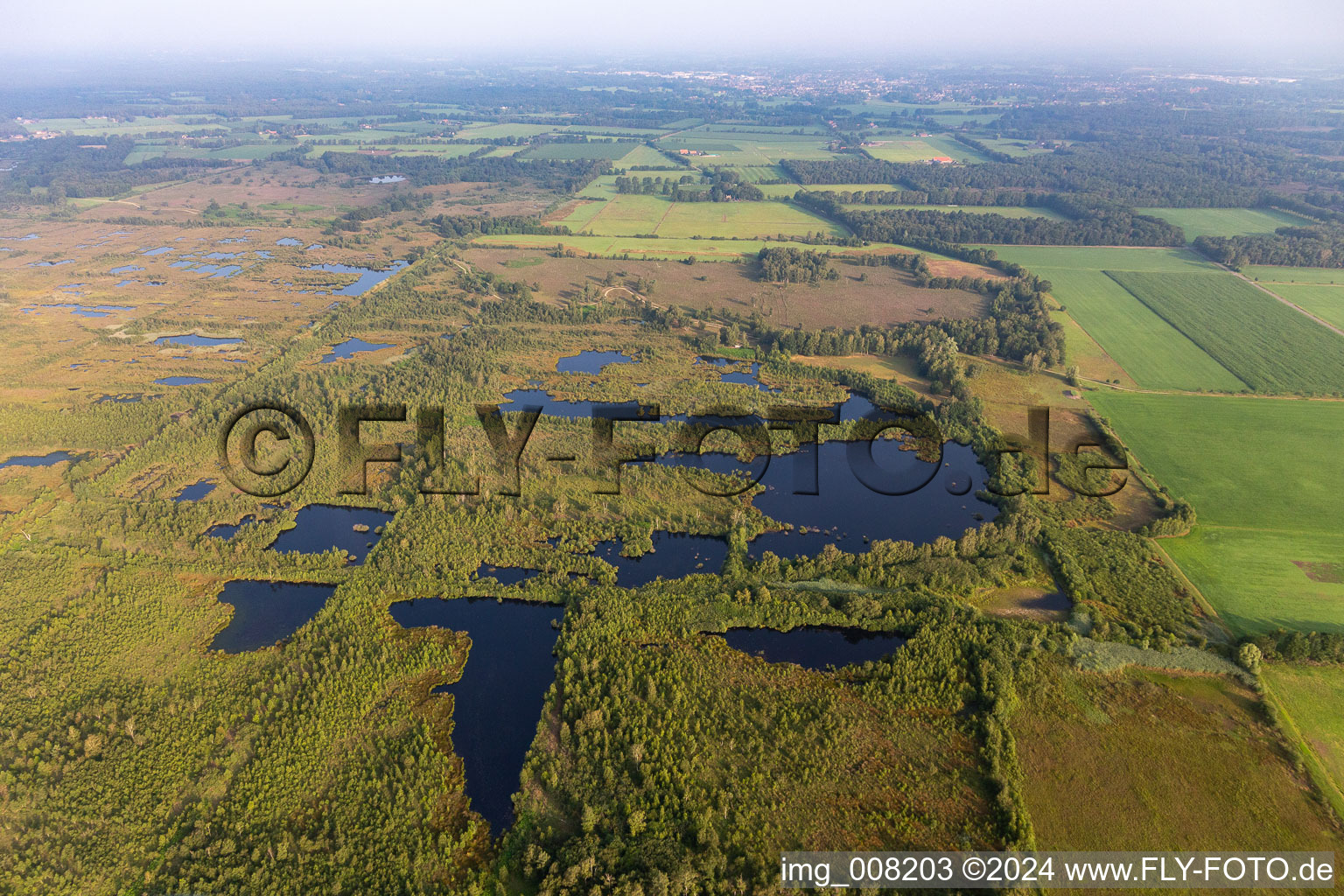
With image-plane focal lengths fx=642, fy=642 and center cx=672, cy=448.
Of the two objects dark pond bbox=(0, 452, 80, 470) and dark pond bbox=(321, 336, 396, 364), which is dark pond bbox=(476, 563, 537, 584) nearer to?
dark pond bbox=(0, 452, 80, 470)

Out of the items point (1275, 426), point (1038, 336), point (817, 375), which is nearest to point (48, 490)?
point (817, 375)

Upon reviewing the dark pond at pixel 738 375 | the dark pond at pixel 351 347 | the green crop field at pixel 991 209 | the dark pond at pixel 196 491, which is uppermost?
the green crop field at pixel 991 209

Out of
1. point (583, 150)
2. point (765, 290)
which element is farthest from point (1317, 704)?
point (583, 150)

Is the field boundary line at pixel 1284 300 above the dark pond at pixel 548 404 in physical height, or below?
above

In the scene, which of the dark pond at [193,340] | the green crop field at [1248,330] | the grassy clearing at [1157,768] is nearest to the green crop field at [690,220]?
the green crop field at [1248,330]

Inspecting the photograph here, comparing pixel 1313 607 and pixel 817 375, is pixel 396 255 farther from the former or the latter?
pixel 1313 607

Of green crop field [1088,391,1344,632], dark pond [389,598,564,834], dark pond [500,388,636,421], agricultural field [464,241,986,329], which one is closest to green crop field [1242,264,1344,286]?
agricultural field [464,241,986,329]

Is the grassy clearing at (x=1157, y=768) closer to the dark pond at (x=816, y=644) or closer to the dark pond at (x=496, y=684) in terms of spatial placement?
the dark pond at (x=816, y=644)
